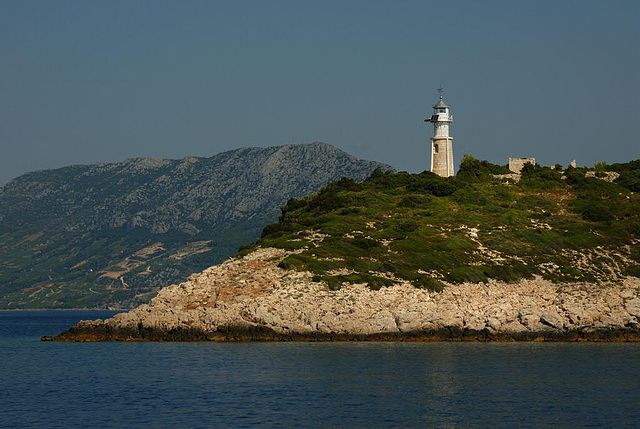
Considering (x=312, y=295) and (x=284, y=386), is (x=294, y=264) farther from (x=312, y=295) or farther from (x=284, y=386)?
(x=284, y=386)

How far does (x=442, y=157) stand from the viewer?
387 feet

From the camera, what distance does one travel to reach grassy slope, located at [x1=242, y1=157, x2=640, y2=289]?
7919cm

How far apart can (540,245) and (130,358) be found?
40.2 meters

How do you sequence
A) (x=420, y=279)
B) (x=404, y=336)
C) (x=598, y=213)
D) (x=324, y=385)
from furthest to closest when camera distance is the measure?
1. (x=598, y=213)
2. (x=420, y=279)
3. (x=404, y=336)
4. (x=324, y=385)

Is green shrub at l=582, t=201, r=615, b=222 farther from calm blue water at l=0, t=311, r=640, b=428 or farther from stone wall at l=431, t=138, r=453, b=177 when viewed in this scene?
calm blue water at l=0, t=311, r=640, b=428

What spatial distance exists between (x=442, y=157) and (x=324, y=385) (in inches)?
2812

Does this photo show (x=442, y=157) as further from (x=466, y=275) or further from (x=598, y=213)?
(x=466, y=275)

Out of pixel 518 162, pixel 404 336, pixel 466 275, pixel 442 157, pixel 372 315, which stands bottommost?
pixel 404 336

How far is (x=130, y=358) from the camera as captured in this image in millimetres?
61750

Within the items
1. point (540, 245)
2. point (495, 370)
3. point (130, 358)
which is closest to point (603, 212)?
point (540, 245)

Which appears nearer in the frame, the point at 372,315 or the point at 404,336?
the point at 404,336

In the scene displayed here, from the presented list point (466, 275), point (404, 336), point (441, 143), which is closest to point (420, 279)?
point (466, 275)

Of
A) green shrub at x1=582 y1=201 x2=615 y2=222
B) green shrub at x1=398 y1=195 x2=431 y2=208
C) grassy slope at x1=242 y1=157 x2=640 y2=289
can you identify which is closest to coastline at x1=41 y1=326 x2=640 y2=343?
grassy slope at x1=242 y1=157 x2=640 y2=289

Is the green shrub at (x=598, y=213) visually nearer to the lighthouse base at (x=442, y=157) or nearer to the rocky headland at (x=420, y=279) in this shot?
the rocky headland at (x=420, y=279)
